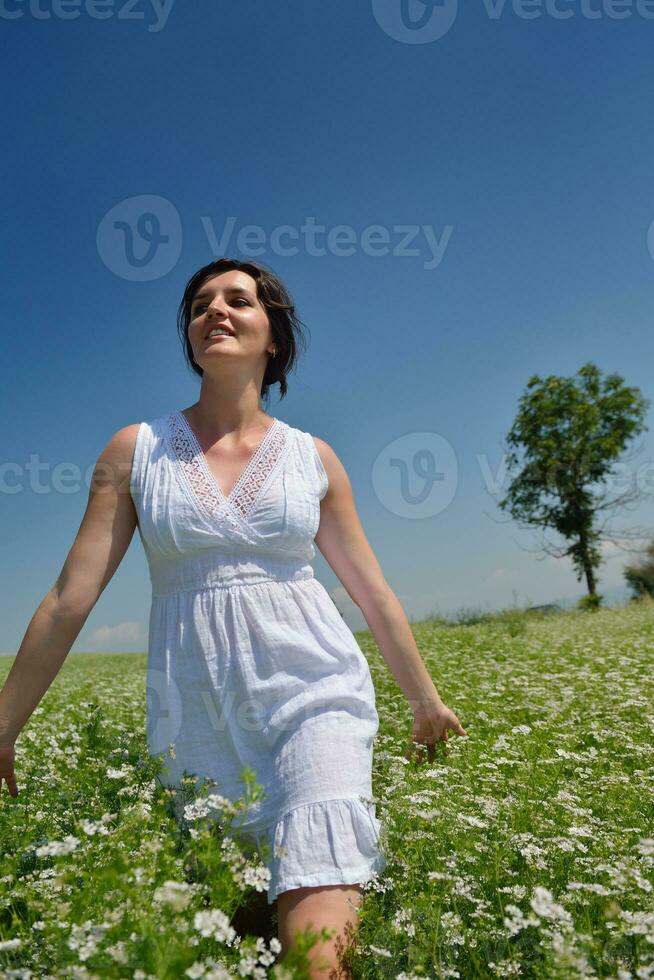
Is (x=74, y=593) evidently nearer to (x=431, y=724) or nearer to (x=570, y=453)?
(x=431, y=724)

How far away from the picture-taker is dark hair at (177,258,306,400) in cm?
414

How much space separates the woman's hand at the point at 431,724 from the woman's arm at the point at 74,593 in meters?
1.74

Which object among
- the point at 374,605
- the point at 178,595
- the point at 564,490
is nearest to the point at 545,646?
the point at 374,605

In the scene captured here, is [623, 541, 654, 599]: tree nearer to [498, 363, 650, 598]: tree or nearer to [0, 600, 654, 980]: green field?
[498, 363, 650, 598]: tree

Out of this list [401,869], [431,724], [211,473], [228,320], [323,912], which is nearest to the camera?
[323,912]

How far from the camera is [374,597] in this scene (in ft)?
12.8

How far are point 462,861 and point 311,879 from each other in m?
0.73

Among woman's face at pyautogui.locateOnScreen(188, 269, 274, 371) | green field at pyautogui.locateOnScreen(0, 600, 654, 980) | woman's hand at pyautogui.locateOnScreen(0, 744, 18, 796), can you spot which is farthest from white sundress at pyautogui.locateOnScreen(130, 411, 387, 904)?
woman's hand at pyautogui.locateOnScreen(0, 744, 18, 796)

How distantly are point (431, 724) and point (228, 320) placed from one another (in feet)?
7.65

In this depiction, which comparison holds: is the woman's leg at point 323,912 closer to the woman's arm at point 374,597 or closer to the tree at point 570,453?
the woman's arm at point 374,597

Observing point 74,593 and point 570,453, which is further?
point 570,453

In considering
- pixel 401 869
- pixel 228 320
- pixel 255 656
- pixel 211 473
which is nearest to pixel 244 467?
pixel 211 473

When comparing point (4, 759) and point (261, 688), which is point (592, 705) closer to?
point (261, 688)

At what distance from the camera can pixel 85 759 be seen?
4363 millimetres
